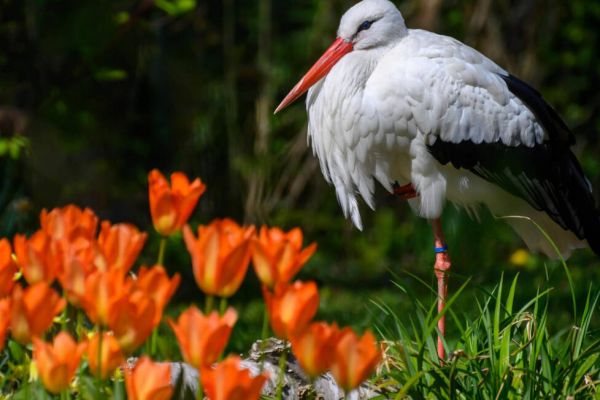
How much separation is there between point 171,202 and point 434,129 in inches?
79.4

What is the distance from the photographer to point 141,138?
864 centimetres

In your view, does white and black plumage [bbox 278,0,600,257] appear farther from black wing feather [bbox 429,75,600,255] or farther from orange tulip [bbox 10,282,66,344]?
orange tulip [bbox 10,282,66,344]

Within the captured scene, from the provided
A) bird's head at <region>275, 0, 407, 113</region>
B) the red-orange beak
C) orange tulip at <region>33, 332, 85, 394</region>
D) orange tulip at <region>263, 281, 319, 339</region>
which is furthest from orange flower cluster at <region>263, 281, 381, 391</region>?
the red-orange beak

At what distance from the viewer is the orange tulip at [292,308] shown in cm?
172

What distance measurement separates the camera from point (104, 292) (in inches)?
69.4

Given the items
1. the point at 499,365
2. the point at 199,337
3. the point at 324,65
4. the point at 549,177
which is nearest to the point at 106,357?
the point at 199,337

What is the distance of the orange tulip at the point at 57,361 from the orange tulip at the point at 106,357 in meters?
0.05

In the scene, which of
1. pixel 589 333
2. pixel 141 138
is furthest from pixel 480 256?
pixel 589 333

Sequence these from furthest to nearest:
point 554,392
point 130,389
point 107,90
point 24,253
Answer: point 107,90, point 554,392, point 24,253, point 130,389

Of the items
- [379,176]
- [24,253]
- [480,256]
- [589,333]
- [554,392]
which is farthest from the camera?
[480,256]

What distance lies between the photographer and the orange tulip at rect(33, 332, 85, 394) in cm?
174

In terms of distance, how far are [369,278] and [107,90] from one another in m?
2.48

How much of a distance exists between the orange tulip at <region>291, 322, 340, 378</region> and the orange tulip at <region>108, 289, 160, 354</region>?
24cm

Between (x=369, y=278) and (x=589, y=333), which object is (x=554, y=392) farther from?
(x=369, y=278)
